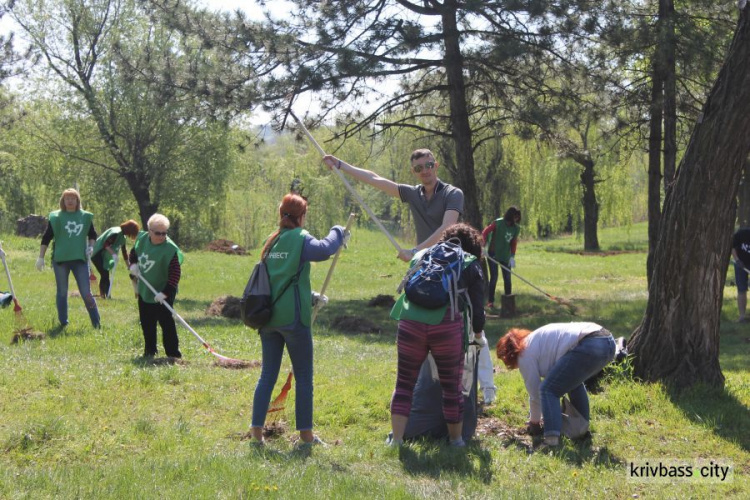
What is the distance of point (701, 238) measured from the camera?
6.88m

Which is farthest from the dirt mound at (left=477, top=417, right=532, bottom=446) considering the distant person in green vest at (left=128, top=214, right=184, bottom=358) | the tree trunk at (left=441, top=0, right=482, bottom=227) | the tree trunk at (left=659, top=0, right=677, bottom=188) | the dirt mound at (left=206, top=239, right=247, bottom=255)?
the dirt mound at (left=206, top=239, right=247, bottom=255)

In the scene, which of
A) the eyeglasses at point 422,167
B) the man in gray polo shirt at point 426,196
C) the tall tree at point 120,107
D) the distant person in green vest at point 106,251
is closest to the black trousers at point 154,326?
→ the man in gray polo shirt at point 426,196

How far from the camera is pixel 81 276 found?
10.6 m

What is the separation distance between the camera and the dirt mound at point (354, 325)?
12883mm

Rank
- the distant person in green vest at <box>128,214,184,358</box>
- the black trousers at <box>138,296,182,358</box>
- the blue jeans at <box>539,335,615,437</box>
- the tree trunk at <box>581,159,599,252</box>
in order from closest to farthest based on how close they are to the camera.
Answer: the blue jeans at <box>539,335,615,437</box>
the distant person in green vest at <box>128,214,184,358</box>
the black trousers at <box>138,296,182,358</box>
the tree trunk at <box>581,159,599,252</box>

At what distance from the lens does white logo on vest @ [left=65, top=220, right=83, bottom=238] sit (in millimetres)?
10336

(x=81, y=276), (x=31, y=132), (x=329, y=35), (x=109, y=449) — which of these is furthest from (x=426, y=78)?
(x=31, y=132)

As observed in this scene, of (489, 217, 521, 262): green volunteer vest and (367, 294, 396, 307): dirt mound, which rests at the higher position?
(489, 217, 521, 262): green volunteer vest

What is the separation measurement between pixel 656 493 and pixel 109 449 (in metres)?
3.80

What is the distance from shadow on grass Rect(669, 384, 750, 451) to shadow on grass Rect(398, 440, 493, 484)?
2019mm

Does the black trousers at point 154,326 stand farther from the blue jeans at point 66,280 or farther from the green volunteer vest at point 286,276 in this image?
the green volunteer vest at point 286,276

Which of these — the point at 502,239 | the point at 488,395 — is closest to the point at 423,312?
the point at 488,395

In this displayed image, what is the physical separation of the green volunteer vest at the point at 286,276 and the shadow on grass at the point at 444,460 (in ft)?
4.02

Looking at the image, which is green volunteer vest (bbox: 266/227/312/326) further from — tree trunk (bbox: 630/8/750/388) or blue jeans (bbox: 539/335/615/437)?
tree trunk (bbox: 630/8/750/388)
